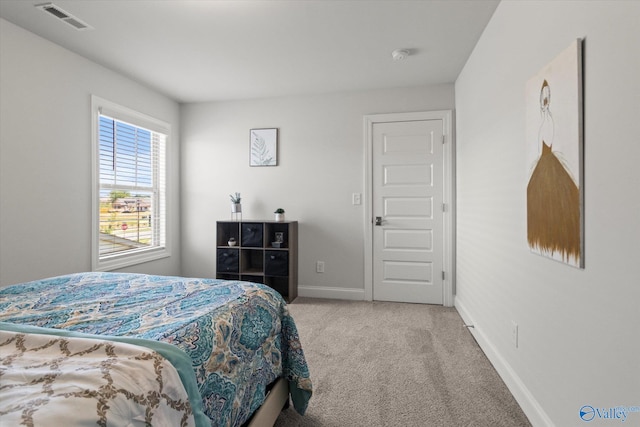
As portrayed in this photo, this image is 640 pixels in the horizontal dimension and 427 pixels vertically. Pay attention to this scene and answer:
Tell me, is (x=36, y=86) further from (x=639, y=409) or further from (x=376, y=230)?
(x=639, y=409)

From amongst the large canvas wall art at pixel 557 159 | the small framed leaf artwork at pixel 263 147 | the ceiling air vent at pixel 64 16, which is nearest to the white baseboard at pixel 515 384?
the large canvas wall art at pixel 557 159

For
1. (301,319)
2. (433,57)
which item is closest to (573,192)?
(433,57)

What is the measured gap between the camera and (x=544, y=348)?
160cm

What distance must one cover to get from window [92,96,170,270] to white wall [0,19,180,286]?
146mm

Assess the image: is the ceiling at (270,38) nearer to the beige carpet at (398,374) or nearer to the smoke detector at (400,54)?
the smoke detector at (400,54)

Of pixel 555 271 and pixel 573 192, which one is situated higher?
pixel 573 192

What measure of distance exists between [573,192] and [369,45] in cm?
206

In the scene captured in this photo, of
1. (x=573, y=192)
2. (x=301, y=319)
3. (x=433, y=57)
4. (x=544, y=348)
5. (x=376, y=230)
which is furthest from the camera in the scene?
(x=376, y=230)

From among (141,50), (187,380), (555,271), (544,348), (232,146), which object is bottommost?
(544,348)

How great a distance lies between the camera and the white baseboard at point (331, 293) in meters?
3.91

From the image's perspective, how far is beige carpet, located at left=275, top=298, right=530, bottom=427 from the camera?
5.75 ft

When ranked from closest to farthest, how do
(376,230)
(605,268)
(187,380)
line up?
(187,380) < (605,268) < (376,230)

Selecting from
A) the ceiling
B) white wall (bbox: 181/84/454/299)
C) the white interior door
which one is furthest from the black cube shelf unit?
the ceiling

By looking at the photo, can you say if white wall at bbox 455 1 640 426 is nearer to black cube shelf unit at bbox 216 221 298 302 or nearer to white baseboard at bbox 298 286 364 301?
white baseboard at bbox 298 286 364 301
